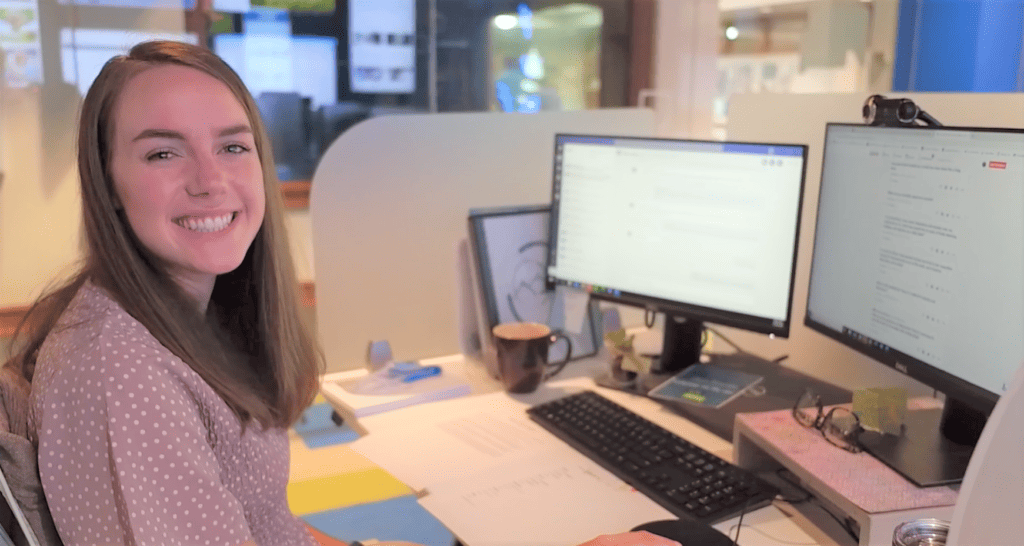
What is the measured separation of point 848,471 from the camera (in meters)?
0.97

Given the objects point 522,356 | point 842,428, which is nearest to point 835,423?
point 842,428

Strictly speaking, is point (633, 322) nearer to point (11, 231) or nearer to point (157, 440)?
point (157, 440)

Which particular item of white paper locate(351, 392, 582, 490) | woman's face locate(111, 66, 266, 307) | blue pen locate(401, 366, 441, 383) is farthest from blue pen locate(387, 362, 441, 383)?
woman's face locate(111, 66, 266, 307)

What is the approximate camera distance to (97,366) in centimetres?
81

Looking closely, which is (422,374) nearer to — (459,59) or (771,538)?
(771,538)

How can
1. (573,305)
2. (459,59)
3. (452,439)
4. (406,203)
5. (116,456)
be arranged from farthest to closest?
(459,59), (406,203), (573,305), (452,439), (116,456)

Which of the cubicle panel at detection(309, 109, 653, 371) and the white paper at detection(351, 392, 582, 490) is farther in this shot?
the cubicle panel at detection(309, 109, 653, 371)

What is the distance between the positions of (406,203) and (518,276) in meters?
0.44

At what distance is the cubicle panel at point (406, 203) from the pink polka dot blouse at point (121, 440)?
3.27 feet

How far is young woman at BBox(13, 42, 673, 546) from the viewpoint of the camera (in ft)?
2.61

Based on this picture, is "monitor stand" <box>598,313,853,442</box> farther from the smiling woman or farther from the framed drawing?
the smiling woman

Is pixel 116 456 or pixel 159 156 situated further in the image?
pixel 159 156

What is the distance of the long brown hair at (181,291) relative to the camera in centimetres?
93

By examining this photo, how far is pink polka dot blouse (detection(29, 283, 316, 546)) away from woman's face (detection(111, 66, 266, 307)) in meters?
0.12
